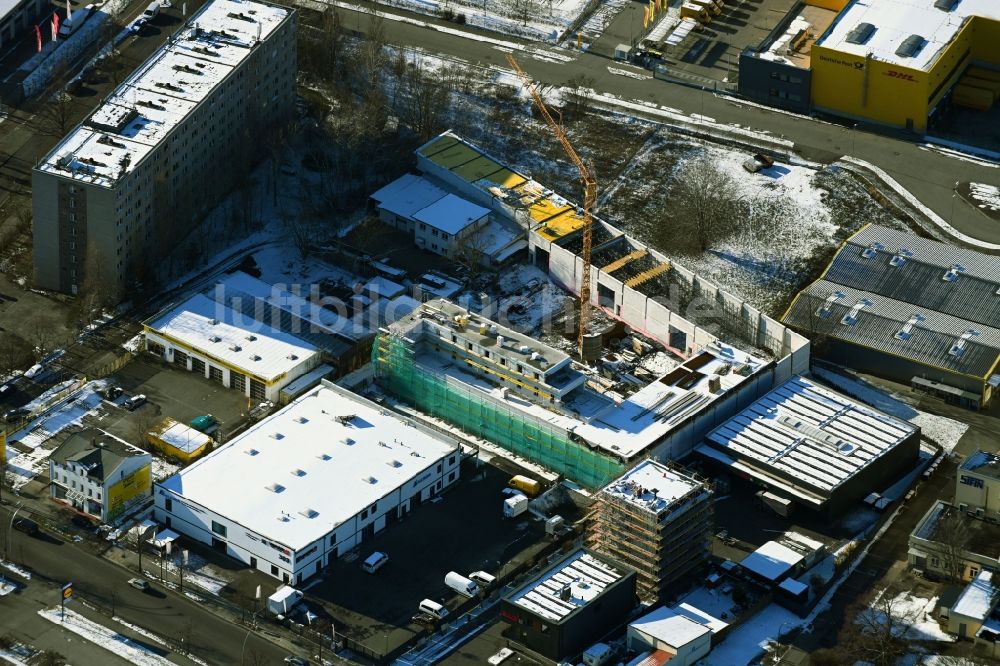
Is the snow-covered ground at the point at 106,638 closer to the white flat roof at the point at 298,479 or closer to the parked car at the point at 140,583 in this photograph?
the parked car at the point at 140,583

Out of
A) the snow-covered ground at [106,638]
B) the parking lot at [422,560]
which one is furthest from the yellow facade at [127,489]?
the parking lot at [422,560]

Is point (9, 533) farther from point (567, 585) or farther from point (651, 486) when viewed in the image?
point (651, 486)

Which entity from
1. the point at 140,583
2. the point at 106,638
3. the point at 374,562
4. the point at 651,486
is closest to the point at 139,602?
the point at 140,583

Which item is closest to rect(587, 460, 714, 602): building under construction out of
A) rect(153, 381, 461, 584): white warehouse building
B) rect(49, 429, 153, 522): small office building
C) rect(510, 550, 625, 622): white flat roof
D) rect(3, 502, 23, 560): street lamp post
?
rect(510, 550, 625, 622): white flat roof

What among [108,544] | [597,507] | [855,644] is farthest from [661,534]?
[108,544]

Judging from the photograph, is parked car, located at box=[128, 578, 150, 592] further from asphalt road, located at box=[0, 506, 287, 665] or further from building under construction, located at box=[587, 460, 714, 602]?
building under construction, located at box=[587, 460, 714, 602]
